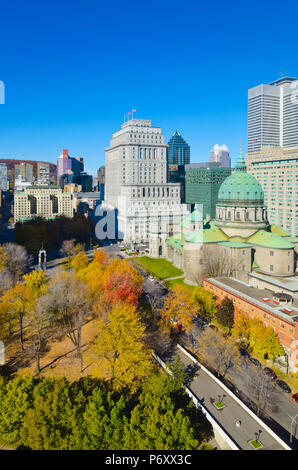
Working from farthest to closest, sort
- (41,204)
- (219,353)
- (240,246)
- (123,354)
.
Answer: (41,204)
(240,246)
(219,353)
(123,354)

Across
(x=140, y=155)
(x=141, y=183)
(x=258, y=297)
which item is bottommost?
(x=258, y=297)

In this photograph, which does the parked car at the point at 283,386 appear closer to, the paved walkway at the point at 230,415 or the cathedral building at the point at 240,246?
the paved walkway at the point at 230,415

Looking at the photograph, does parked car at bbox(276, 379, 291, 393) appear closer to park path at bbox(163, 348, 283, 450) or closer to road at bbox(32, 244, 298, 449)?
road at bbox(32, 244, 298, 449)

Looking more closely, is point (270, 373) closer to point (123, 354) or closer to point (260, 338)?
point (260, 338)

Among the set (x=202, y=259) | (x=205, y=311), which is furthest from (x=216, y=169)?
(x=205, y=311)

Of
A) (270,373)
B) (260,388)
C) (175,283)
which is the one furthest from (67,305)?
(175,283)

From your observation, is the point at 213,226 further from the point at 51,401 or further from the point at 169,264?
the point at 51,401

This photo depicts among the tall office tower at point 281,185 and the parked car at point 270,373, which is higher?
the tall office tower at point 281,185

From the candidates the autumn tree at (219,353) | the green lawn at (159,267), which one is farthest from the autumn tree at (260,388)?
the green lawn at (159,267)
